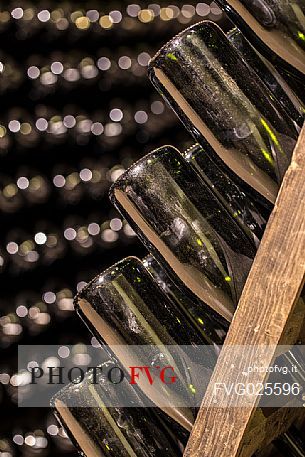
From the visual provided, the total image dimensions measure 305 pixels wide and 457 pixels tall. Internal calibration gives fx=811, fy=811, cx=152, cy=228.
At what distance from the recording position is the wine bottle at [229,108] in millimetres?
492

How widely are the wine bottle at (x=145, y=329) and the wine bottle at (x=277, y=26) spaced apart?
17cm

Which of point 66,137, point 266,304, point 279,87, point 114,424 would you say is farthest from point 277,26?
point 66,137

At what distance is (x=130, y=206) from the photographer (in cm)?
52

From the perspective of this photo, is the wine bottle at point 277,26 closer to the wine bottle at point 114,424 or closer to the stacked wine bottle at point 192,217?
the stacked wine bottle at point 192,217

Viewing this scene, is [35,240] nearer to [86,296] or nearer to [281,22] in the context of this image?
[86,296]

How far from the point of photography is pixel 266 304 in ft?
1.39

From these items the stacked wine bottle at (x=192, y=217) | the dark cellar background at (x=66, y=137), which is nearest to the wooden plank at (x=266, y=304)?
the stacked wine bottle at (x=192, y=217)

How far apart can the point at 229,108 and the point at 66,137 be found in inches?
37.0

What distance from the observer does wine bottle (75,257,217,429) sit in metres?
0.51

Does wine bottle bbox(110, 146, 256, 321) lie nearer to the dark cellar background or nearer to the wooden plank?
the wooden plank

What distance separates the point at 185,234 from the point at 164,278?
50mm

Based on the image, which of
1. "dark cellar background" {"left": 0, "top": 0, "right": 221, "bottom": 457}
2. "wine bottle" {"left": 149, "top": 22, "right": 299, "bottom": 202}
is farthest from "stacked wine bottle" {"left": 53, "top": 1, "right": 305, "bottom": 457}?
"dark cellar background" {"left": 0, "top": 0, "right": 221, "bottom": 457}

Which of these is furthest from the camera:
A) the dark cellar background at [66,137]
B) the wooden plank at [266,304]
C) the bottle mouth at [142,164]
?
the dark cellar background at [66,137]

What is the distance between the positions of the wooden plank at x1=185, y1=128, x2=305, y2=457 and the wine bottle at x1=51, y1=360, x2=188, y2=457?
3.5 inches
